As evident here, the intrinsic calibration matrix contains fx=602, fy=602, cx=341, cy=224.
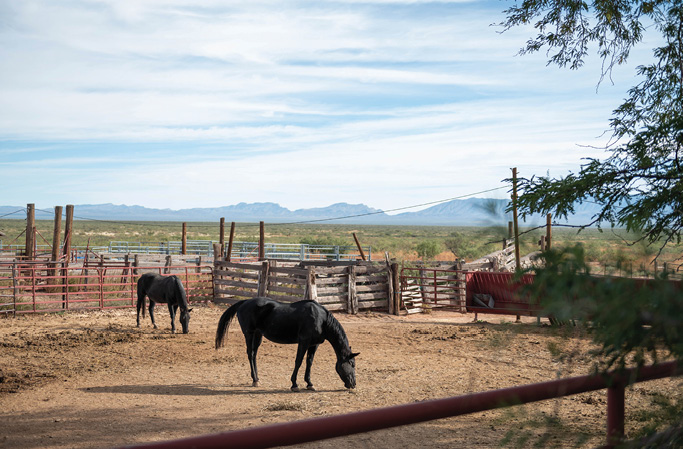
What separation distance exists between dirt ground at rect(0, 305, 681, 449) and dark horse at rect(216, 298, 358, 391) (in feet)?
1.26

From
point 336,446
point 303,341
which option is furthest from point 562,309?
point 303,341

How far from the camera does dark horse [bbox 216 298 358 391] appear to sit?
8.90 metres

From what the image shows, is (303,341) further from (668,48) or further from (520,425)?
(520,425)

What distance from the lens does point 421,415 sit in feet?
6.25

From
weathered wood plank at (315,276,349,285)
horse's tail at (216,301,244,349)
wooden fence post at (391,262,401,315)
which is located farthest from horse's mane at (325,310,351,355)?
wooden fence post at (391,262,401,315)

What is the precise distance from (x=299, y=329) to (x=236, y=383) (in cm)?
138

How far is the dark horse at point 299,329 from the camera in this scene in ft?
29.2

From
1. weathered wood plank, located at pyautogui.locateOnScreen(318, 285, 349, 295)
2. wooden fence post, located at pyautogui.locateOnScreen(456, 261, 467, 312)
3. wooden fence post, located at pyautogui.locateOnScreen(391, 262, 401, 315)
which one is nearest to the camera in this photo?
weathered wood plank, located at pyautogui.locateOnScreen(318, 285, 349, 295)

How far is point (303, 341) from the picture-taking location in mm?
8977

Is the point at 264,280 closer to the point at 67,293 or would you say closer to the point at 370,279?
the point at 370,279

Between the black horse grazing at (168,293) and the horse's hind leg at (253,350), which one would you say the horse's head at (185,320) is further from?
the horse's hind leg at (253,350)

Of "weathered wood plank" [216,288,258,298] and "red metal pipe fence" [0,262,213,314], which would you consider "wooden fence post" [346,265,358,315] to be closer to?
"weathered wood plank" [216,288,258,298]

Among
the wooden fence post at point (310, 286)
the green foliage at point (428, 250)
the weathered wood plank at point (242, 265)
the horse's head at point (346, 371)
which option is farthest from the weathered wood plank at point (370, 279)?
the green foliage at point (428, 250)

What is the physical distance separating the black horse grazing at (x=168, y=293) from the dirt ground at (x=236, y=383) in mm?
508
